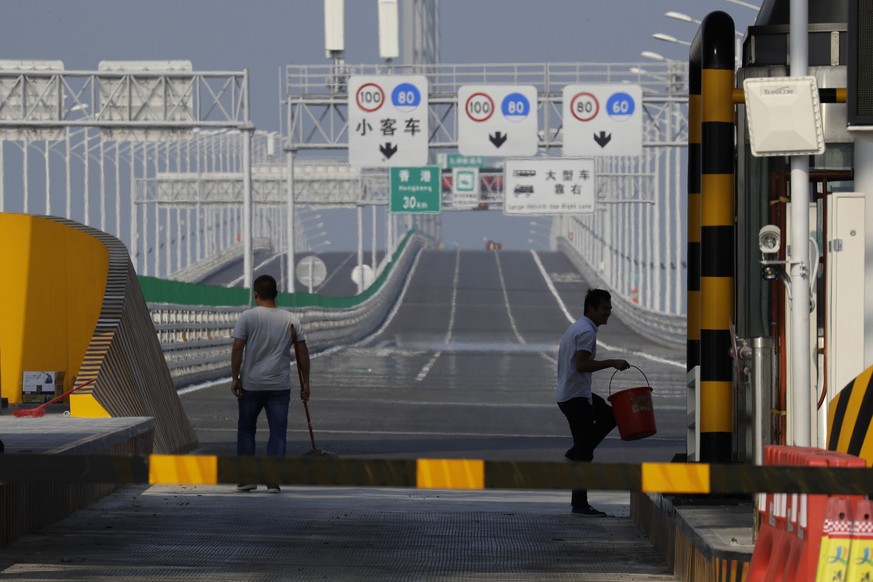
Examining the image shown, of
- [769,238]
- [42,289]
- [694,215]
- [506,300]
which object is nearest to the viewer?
[769,238]

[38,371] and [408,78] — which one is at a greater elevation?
[408,78]

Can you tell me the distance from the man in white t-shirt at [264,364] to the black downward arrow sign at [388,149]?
1575 inches

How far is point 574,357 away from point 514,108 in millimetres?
41823

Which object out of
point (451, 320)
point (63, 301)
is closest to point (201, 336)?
point (63, 301)

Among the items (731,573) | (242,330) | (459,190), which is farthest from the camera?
(459,190)

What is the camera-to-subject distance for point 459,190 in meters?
97.8

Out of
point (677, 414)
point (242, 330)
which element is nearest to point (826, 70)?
point (242, 330)

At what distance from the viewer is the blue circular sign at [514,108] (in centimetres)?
5416

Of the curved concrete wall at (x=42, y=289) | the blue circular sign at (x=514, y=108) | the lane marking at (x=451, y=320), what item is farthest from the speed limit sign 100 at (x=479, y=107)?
the curved concrete wall at (x=42, y=289)

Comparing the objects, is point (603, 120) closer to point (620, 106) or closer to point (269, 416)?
point (620, 106)

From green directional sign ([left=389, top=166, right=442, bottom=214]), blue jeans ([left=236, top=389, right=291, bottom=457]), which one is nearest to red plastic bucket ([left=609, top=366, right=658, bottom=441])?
blue jeans ([left=236, top=389, right=291, bottom=457])

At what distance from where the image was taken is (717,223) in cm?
946

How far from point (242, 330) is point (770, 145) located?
20.0 ft

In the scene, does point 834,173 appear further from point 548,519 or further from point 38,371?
point 38,371
